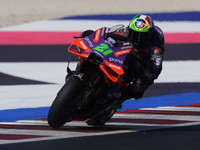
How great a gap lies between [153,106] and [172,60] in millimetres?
5488

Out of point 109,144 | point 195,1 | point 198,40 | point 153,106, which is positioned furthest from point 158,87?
point 195,1

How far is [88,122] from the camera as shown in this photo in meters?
8.02

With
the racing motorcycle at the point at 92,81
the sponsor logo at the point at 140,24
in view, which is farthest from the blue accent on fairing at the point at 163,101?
the sponsor logo at the point at 140,24

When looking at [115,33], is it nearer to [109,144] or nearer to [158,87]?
[109,144]

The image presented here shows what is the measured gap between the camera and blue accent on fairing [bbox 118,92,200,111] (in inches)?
380

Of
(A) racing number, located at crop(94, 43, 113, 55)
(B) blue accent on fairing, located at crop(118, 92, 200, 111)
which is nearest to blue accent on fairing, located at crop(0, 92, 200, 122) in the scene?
(B) blue accent on fairing, located at crop(118, 92, 200, 111)

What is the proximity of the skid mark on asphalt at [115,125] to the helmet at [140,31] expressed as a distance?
1.08 m

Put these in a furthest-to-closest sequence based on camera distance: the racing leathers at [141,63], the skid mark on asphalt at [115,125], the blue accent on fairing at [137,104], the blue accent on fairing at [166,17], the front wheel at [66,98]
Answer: the blue accent on fairing at [166,17] → the blue accent on fairing at [137,104] → the racing leathers at [141,63] → the skid mark on asphalt at [115,125] → the front wheel at [66,98]

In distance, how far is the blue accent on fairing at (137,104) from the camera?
863 cm

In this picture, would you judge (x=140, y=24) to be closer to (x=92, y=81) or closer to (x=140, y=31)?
(x=140, y=31)

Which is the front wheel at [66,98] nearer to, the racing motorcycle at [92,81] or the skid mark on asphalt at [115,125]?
the racing motorcycle at [92,81]

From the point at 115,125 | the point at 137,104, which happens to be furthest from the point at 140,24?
the point at 137,104

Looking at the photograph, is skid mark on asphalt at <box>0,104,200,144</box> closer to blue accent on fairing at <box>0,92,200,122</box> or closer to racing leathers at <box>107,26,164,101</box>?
blue accent on fairing at <box>0,92,200,122</box>

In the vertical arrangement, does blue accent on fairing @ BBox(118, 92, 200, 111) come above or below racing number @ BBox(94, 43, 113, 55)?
above
